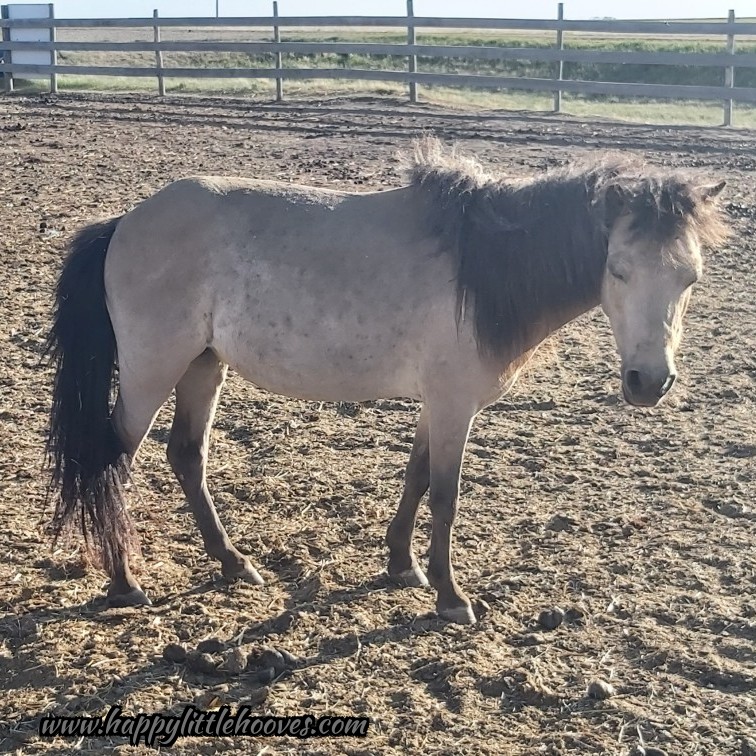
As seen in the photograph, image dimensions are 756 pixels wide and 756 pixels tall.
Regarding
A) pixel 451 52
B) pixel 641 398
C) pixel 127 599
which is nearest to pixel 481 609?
pixel 641 398

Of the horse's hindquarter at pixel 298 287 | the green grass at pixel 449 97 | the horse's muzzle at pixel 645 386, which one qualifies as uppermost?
the green grass at pixel 449 97

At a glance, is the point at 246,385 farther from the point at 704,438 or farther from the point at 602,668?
the point at 602,668

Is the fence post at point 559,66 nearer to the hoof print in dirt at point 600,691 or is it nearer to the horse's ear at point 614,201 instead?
the horse's ear at point 614,201

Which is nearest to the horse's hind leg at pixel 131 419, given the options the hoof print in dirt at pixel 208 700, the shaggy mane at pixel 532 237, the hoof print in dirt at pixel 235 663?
the hoof print in dirt at pixel 235 663

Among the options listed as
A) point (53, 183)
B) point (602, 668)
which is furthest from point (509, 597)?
point (53, 183)

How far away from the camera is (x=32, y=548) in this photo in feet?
14.3

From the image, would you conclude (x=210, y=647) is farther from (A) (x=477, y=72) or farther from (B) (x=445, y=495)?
(A) (x=477, y=72)

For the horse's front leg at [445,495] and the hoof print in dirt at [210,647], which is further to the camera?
the horse's front leg at [445,495]

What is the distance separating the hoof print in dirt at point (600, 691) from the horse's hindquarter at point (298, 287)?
133 centimetres

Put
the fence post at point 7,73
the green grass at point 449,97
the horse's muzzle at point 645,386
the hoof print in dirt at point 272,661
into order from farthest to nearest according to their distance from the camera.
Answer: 1. the fence post at point 7,73
2. the green grass at point 449,97
3. the hoof print in dirt at point 272,661
4. the horse's muzzle at point 645,386

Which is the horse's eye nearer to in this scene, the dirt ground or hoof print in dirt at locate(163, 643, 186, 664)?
the dirt ground

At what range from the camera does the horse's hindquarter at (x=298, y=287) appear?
12.9 ft

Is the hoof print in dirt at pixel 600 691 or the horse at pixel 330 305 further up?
the horse at pixel 330 305

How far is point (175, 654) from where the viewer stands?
3.60 m
